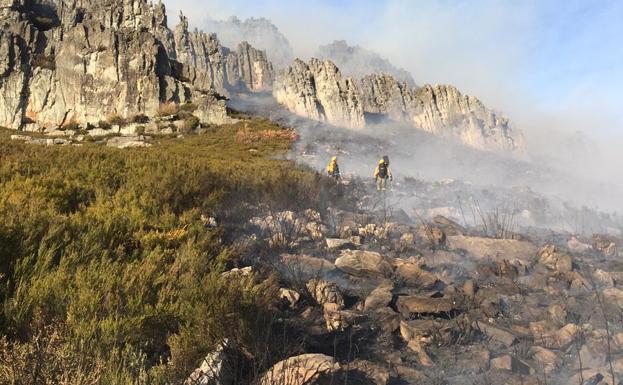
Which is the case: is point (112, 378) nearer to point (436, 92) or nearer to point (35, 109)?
point (35, 109)

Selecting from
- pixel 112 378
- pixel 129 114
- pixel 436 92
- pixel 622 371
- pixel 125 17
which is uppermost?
pixel 125 17

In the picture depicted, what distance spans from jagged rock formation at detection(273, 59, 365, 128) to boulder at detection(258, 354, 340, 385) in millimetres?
52816

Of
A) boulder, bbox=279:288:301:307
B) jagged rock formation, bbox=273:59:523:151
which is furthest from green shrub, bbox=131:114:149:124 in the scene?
boulder, bbox=279:288:301:307

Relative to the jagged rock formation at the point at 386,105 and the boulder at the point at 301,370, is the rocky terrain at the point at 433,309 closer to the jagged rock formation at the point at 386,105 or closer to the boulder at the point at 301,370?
the boulder at the point at 301,370

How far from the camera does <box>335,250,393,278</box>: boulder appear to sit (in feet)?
23.1

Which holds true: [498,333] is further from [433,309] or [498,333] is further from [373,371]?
[373,371]

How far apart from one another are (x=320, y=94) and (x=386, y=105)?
16621 millimetres

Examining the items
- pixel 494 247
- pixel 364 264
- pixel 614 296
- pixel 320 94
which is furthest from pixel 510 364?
pixel 320 94

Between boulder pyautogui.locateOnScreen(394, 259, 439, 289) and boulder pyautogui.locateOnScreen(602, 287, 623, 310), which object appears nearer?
boulder pyautogui.locateOnScreen(602, 287, 623, 310)

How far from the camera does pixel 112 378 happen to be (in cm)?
252

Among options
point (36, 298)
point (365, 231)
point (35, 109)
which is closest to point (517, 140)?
point (35, 109)

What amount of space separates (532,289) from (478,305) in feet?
5.06

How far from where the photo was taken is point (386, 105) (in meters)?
70.6

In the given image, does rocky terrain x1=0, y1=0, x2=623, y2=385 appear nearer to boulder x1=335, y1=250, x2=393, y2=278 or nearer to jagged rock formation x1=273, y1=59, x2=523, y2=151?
boulder x1=335, y1=250, x2=393, y2=278
